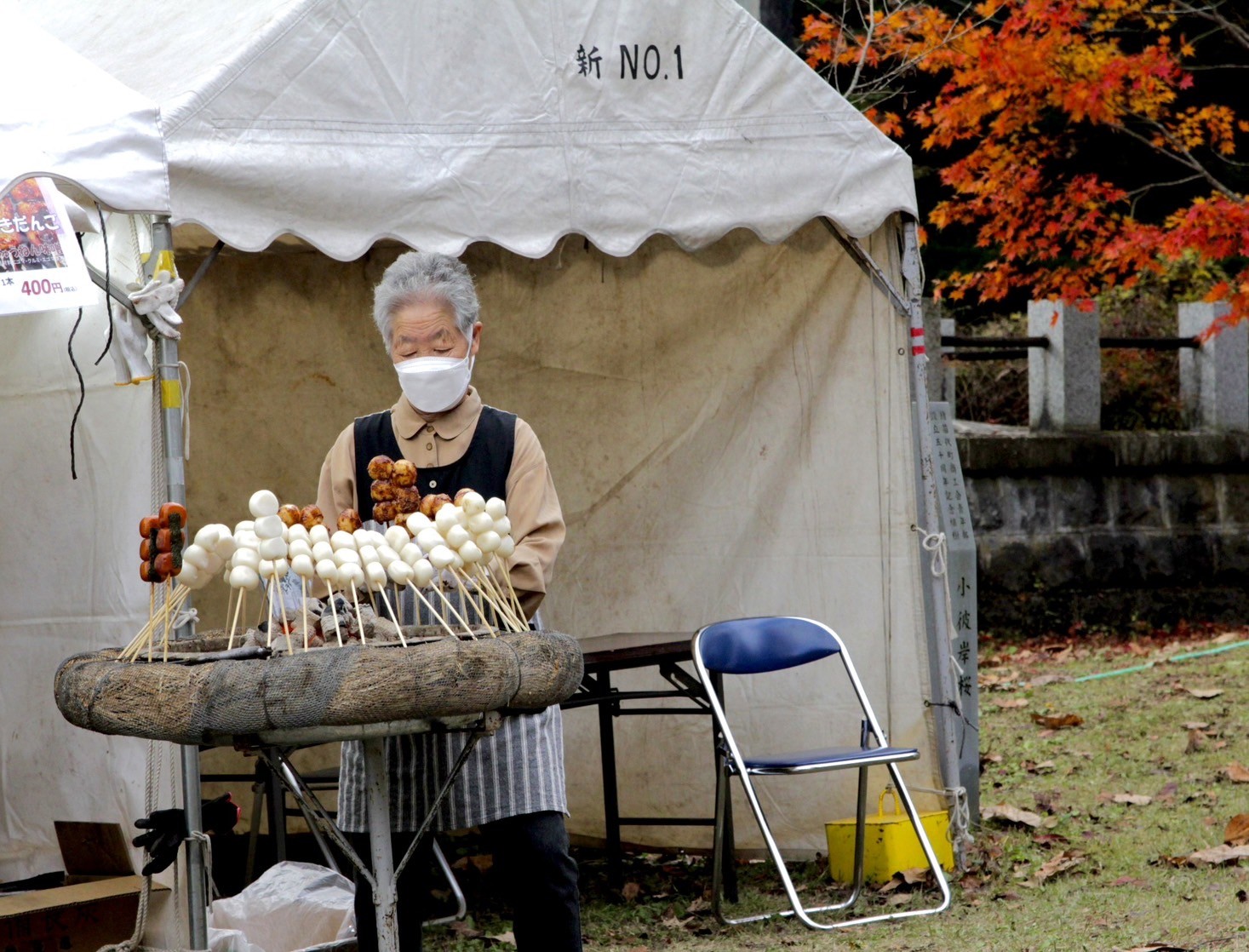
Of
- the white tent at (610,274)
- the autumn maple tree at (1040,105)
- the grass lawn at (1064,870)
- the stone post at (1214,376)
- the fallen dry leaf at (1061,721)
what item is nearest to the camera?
the white tent at (610,274)

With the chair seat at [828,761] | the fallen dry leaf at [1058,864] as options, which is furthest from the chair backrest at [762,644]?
the fallen dry leaf at [1058,864]

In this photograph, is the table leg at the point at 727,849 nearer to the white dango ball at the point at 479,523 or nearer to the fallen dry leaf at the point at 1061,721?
the white dango ball at the point at 479,523

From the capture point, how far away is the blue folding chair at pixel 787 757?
4.28m

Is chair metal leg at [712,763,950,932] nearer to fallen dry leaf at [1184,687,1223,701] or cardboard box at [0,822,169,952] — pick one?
cardboard box at [0,822,169,952]

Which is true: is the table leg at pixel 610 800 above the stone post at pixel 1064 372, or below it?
below

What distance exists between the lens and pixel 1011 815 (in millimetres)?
5531

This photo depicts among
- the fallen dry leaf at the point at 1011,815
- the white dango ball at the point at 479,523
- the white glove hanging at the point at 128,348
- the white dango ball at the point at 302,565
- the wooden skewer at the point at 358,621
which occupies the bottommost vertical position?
the fallen dry leaf at the point at 1011,815

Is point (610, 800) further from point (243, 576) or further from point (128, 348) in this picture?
point (243, 576)

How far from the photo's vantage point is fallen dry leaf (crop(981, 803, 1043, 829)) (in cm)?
550

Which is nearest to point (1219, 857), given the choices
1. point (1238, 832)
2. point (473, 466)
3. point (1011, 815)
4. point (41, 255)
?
point (1238, 832)

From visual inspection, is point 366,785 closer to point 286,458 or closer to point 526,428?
point 526,428

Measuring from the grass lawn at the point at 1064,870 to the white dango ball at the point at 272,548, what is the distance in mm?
2124

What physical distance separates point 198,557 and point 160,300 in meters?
1.10

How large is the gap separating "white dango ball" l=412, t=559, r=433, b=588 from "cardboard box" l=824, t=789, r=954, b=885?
236cm
